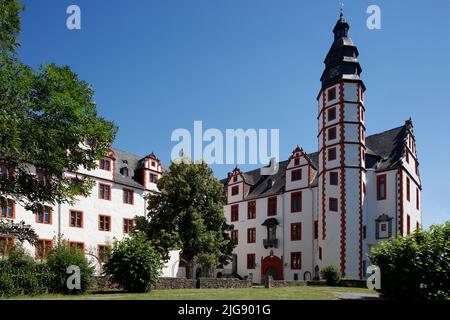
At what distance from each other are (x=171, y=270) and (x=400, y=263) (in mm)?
32006

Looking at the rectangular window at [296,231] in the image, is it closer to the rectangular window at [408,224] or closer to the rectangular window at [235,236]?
the rectangular window at [235,236]

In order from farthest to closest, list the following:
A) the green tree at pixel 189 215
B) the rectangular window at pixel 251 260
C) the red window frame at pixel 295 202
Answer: the rectangular window at pixel 251 260
the red window frame at pixel 295 202
the green tree at pixel 189 215

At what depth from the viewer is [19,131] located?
22250 mm

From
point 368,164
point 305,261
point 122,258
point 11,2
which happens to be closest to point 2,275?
point 122,258

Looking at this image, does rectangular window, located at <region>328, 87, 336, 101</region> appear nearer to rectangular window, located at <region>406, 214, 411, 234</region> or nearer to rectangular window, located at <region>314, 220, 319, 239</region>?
rectangular window, located at <region>314, 220, 319, 239</region>

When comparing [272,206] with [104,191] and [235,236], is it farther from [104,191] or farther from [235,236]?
[104,191]

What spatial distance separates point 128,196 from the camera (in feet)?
151

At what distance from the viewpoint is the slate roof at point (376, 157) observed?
45.4 meters

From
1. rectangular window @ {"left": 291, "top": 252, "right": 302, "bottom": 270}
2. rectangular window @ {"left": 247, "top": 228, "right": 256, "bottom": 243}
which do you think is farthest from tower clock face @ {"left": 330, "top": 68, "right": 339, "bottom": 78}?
rectangular window @ {"left": 247, "top": 228, "right": 256, "bottom": 243}

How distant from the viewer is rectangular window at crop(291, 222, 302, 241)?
48.8 m

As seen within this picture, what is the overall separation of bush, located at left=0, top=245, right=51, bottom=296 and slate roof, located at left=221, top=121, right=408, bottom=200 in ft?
98.4

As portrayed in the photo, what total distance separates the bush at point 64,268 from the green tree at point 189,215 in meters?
10.1

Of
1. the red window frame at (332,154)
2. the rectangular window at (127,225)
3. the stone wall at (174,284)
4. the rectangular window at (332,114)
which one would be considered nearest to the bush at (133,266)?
the stone wall at (174,284)
